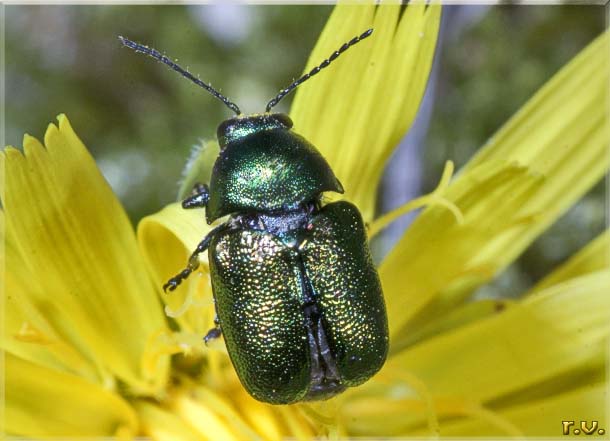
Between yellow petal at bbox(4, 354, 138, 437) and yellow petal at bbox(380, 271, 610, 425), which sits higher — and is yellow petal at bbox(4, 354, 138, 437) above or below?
below

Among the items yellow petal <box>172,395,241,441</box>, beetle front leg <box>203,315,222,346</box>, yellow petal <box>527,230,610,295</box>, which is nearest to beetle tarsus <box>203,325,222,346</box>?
beetle front leg <box>203,315,222,346</box>

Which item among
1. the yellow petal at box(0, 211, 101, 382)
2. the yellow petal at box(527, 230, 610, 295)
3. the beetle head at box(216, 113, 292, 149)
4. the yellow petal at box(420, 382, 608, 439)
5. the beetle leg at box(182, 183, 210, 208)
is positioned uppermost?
the beetle head at box(216, 113, 292, 149)

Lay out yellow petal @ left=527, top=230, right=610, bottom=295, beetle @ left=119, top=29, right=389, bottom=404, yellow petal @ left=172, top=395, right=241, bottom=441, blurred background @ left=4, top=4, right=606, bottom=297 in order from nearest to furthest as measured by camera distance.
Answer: beetle @ left=119, top=29, right=389, bottom=404, yellow petal @ left=172, top=395, right=241, bottom=441, yellow petal @ left=527, top=230, right=610, bottom=295, blurred background @ left=4, top=4, right=606, bottom=297

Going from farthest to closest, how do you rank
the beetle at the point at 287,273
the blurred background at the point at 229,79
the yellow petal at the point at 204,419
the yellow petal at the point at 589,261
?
the blurred background at the point at 229,79
the yellow petal at the point at 589,261
the yellow petal at the point at 204,419
the beetle at the point at 287,273

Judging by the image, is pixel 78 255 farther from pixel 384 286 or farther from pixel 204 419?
pixel 384 286

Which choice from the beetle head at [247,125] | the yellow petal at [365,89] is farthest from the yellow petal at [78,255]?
the yellow petal at [365,89]

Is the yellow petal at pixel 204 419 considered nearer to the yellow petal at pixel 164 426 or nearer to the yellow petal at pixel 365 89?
the yellow petal at pixel 164 426

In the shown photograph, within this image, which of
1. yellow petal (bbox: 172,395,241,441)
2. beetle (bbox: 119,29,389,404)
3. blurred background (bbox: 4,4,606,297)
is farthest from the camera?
blurred background (bbox: 4,4,606,297)

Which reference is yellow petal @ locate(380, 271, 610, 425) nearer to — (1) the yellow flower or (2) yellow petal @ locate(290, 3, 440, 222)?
(1) the yellow flower
